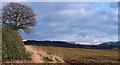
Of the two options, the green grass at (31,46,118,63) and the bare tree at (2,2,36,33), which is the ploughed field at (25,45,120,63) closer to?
the green grass at (31,46,118,63)

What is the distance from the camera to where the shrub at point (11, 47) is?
2791cm

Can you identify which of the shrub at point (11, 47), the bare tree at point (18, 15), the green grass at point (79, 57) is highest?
the bare tree at point (18, 15)

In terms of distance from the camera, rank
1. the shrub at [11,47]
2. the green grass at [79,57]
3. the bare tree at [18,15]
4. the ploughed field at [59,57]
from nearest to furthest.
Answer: the shrub at [11,47] < the ploughed field at [59,57] < the green grass at [79,57] < the bare tree at [18,15]

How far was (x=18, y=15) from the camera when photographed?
6494cm

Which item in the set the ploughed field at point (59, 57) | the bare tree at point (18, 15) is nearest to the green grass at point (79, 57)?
the ploughed field at point (59, 57)

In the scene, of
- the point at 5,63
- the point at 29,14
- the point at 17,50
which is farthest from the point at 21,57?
the point at 29,14

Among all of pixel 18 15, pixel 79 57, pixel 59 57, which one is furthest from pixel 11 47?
pixel 18 15

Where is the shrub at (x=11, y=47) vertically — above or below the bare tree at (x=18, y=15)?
below

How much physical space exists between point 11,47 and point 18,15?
3689 cm

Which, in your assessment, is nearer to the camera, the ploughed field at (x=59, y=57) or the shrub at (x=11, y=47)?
the shrub at (x=11, y=47)

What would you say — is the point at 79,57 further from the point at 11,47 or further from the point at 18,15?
the point at 18,15

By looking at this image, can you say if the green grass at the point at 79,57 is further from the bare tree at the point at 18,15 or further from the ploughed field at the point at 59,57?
the bare tree at the point at 18,15

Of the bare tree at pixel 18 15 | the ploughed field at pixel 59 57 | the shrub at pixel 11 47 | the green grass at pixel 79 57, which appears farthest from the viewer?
the bare tree at pixel 18 15

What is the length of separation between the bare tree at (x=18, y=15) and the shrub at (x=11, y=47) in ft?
114
